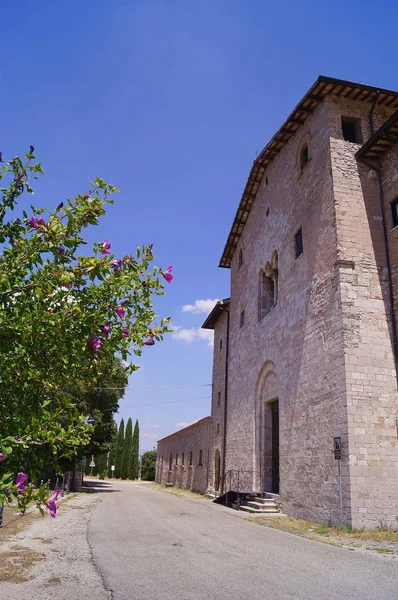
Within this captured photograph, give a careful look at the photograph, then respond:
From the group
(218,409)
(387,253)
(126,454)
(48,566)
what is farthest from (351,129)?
(126,454)

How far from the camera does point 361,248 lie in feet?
40.5

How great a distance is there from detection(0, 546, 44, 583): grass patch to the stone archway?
1084 centimetres

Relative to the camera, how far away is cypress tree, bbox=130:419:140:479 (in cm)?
6206

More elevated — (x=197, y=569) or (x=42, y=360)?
(x=42, y=360)

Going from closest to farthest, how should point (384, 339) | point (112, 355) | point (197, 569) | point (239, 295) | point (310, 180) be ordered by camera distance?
point (112, 355)
point (197, 569)
point (384, 339)
point (310, 180)
point (239, 295)

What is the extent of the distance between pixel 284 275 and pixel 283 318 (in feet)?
5.25

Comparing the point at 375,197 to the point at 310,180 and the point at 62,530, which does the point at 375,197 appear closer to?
the point at 310,180

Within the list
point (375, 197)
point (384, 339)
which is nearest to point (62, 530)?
point (384, 339)

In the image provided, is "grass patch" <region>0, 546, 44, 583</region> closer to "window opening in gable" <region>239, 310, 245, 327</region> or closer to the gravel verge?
the gravel verge

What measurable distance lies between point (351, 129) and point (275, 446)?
1157 centimetres

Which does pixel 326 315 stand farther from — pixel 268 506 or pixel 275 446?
pixel 275 446

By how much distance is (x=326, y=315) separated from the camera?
12.4m

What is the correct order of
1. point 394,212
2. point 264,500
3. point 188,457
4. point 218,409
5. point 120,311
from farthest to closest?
point 188,457 → point 218,409 → point 264,500 → point 394,212 → point 120,311

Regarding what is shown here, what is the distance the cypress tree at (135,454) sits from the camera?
62062mm
